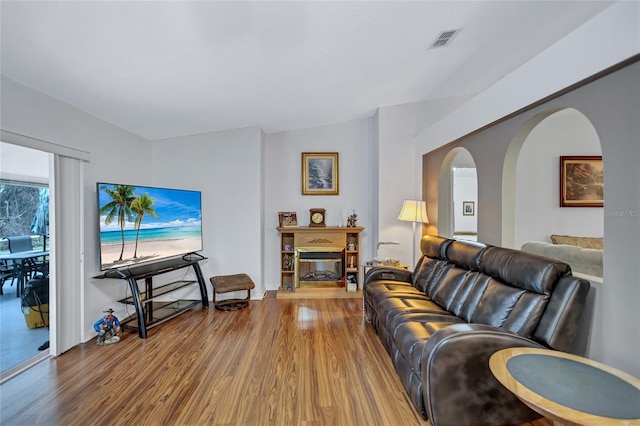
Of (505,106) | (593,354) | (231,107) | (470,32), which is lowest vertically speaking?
(593,354)

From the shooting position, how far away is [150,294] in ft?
12.0

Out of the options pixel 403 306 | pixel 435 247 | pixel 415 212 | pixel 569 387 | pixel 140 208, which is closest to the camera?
pixel 569 387

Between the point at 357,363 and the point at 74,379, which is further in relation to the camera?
the point at 357,363

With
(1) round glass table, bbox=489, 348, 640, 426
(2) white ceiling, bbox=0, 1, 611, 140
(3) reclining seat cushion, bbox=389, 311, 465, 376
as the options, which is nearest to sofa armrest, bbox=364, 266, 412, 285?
(3) reclining seat cushion, bbox=389, 311, 465, 376

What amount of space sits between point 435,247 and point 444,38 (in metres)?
2.13

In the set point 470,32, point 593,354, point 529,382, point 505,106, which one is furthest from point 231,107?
point 593,354

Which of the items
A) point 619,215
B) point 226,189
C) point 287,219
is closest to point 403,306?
point 619,215

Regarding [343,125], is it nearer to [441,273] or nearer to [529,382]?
[441,273]

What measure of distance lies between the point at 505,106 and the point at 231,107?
298cm

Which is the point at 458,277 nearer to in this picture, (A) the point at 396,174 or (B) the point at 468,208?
(A) the point at 396,174

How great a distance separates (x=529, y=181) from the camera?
14.2ft

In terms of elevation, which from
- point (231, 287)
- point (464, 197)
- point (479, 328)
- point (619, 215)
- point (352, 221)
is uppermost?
point (464, 197)

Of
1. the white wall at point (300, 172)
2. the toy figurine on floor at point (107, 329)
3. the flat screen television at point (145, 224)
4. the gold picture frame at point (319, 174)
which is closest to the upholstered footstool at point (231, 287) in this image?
the flat screen television at point (145, 224)

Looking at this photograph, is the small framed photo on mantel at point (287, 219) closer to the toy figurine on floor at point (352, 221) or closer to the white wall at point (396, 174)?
the toy figurine on floor at point (352, 221)
